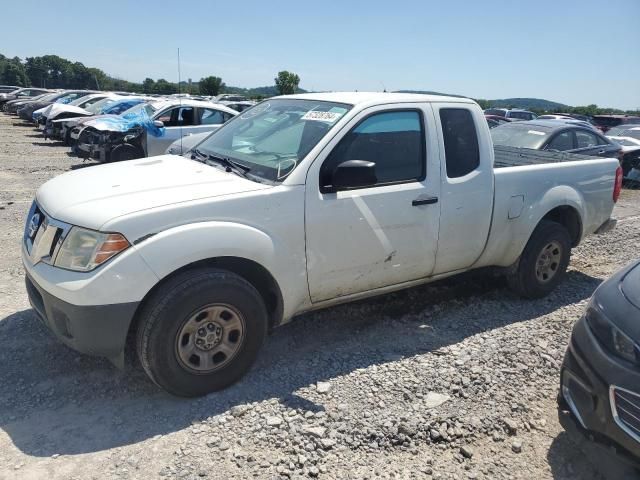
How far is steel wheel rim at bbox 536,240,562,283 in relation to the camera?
496cm

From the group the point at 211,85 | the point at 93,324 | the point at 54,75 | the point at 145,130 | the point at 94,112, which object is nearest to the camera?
the point at 93,324

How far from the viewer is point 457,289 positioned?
17.4 ft

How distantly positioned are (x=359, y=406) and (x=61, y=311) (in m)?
1.82

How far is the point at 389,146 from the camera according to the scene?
3.88 m

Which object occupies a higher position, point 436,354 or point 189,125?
point 189,125

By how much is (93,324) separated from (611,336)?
2.66m

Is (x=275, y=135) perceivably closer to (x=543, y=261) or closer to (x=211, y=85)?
(x=543, y=261)

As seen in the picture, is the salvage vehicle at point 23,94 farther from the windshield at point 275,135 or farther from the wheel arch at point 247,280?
the wheel arch at point 247,280

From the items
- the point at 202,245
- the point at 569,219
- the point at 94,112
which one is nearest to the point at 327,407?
the point at 202,245

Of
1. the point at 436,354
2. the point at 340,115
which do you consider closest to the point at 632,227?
the point at 436,354

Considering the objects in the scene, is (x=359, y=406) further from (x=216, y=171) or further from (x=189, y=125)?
(x=189, y=125)

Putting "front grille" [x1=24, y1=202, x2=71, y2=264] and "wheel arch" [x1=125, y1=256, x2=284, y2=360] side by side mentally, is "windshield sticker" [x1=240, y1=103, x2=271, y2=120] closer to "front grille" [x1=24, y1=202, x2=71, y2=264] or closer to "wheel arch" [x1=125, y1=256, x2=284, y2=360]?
"wheel arch" [x1=125, y1=256, x2=284, y2=360]

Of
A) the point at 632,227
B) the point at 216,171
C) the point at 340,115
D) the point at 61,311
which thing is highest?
the point at 340,115

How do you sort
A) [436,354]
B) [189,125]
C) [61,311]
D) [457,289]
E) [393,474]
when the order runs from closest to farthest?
[393,474] < [61,311] < [436,354] < [457,289] < [189,125]
